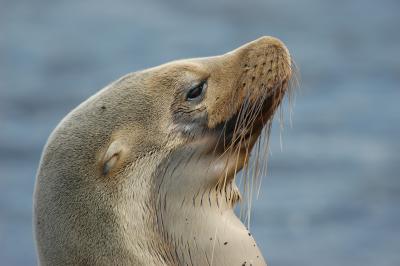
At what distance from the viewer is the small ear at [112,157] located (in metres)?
8.14

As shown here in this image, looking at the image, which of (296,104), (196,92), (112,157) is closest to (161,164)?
(112,157)

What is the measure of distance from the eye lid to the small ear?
653mm

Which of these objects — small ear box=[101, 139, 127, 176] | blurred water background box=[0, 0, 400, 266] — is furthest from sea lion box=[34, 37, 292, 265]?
blurred water background box=[0, 0, 400, 266]

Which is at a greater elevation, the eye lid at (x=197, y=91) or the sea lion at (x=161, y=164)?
the eye lid at (x=197, y=91)

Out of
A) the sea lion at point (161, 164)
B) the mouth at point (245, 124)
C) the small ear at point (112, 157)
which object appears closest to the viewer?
the sea lion at point (161, 164)

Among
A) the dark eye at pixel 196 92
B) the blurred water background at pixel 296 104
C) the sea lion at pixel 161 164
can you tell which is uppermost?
the blurred water background at pixel 296 104

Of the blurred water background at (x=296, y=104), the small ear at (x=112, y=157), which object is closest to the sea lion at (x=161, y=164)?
the small ear at (x=112, y=157)

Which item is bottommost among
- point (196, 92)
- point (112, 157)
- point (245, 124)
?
point (112, 157)

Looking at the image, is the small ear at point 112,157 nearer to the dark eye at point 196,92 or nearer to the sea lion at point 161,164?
the sea lion at point 161,164

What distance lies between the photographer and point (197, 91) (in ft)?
28.4

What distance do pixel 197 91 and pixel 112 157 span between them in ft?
2.81

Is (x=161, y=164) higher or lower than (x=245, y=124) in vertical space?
lower

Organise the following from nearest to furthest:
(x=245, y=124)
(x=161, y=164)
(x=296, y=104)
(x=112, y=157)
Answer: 1. (x=112, y=157)
2. (x=161, y=164)
3. (x=245, y=124)
4. (x=296, y=104)

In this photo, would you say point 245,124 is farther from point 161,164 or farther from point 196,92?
point 161,164
